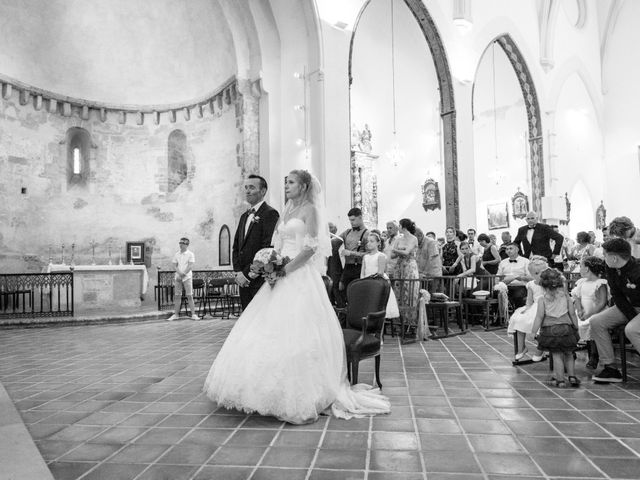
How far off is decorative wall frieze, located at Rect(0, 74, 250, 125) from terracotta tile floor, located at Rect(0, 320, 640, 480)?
838 centimetres

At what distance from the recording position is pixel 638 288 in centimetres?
383

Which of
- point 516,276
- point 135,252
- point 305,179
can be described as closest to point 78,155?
point 135,252

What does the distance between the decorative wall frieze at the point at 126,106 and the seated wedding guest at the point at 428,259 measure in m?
5.87

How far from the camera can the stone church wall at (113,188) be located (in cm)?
1205

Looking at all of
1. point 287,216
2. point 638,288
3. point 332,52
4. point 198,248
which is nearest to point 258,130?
point 332,52

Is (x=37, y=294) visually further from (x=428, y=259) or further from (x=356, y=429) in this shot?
(x=356, y=429)

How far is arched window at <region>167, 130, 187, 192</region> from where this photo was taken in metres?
14.2

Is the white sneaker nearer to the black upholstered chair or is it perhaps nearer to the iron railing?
the black upholstered chair

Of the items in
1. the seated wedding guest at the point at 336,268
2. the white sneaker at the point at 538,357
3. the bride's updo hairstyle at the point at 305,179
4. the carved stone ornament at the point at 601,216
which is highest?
the carved stone ornament at the point at 601,216

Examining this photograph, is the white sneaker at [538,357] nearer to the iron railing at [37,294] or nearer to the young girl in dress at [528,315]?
the young girl in dress at [528,315]

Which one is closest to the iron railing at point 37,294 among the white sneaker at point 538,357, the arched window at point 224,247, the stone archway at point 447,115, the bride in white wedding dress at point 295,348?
the arched window at point 224,247

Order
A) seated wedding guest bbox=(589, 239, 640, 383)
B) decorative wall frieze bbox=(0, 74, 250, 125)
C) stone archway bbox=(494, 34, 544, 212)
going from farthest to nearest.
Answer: stone archway bbox=(494, 34, 544, 212), decorative wall frieze bbox=(0, 74, 250, 125), seated wedding guest bbox=(589, 239, 640, 383)

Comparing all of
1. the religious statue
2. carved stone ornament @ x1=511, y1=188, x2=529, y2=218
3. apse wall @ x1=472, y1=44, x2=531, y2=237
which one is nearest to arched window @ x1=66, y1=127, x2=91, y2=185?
the religious statue

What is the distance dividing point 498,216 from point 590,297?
13348mm
